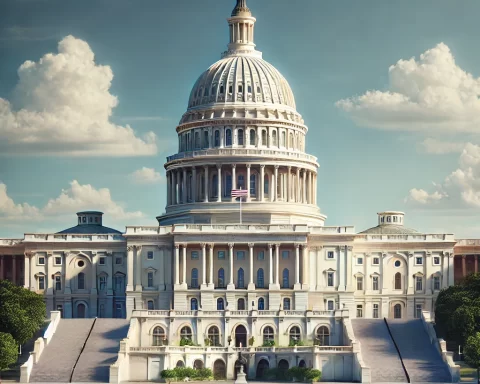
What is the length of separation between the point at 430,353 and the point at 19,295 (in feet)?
156

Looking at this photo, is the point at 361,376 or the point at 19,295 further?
the point at 19,295

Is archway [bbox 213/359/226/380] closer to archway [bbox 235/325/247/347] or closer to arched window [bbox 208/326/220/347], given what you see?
arched window [bbox 208/326/220/347]

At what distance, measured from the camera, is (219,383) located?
175m

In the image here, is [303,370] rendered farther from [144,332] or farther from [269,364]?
[144,332]

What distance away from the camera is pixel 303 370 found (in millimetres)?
177375

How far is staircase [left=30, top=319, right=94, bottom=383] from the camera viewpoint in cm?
17500

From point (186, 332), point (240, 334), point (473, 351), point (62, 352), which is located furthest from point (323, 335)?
point (62, 352)

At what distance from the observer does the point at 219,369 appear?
7141 inches

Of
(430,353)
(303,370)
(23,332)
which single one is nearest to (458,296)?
(430,353)

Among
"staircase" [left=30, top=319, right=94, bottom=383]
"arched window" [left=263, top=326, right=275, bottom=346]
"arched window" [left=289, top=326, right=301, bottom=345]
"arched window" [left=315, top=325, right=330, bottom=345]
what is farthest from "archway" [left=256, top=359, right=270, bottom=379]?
"staircase" [left=30, top=319, right=94, bottom=383]

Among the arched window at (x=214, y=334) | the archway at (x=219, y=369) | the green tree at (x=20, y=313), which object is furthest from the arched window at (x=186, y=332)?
the green tree at (x=20, y=313)

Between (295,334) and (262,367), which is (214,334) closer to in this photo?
(295,334)

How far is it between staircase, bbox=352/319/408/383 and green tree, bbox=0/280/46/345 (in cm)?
3601

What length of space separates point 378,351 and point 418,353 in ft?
14.2
